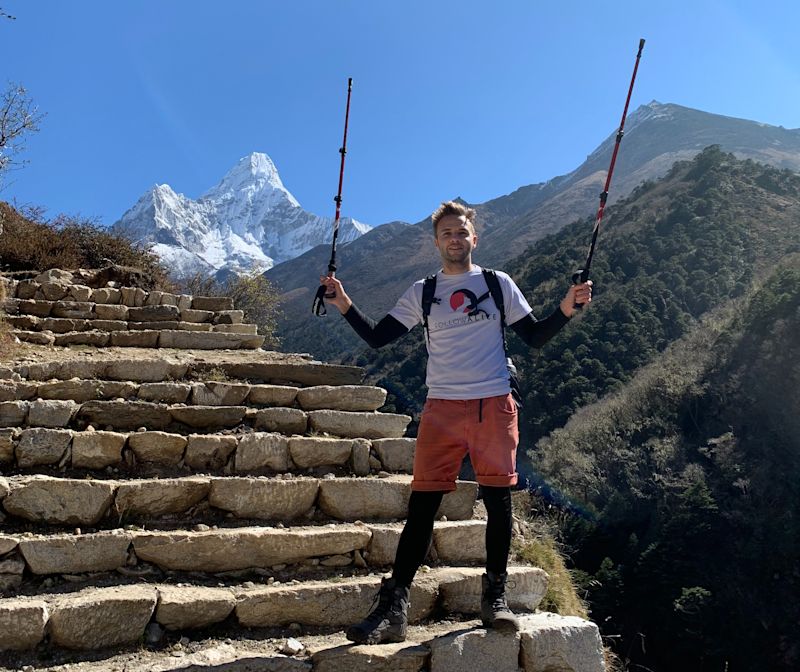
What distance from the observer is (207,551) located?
3182 mm

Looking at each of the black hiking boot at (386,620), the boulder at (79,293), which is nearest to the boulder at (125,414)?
the black hiking boot at (386,620)

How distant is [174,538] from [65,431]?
1.22 metres

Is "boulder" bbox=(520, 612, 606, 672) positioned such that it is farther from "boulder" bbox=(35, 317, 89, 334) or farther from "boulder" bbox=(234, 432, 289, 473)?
"boulder" bbox=(35, 317, 89, 334)

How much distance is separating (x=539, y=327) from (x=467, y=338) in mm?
410

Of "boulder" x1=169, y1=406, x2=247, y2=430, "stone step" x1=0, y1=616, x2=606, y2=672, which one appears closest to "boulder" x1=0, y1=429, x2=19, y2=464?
"boulder" x1=169, y1=406, x2=247, y2=430

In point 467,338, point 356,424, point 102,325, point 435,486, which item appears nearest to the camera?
point 435,486

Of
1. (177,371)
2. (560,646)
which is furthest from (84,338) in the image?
(560,646)

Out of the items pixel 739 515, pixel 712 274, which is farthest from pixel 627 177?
pixel 739 515

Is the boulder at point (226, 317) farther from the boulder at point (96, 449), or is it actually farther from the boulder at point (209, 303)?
the boulder at point (96, 449)

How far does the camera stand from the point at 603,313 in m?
47.4

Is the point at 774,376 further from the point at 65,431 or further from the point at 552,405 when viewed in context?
the point at 65,431

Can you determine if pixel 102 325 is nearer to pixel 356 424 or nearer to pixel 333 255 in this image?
pixel 356 424

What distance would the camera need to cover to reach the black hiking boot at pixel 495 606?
2832mm

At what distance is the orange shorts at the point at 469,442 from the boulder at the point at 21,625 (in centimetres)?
181
